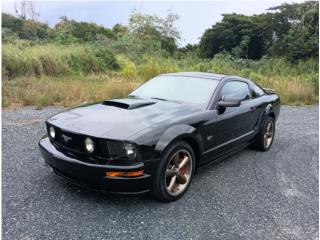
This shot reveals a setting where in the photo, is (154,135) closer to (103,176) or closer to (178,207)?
(103,176)

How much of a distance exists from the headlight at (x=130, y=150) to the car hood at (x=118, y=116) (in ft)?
0.25

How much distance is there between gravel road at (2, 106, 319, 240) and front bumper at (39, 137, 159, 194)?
261mm

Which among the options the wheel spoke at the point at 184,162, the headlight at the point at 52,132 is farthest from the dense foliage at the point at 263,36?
the headlight at the point at 52,132

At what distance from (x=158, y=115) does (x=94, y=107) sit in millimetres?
871

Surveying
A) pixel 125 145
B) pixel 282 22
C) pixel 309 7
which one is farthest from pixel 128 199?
pixel 282 22

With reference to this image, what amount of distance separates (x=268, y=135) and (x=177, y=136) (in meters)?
2.84

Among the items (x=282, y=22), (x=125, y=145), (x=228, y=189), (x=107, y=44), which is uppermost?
(x=282, y=22)

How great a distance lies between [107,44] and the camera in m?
20.0

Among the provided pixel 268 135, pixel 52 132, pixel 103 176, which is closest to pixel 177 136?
pixel 103 176

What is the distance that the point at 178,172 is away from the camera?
3691 mm

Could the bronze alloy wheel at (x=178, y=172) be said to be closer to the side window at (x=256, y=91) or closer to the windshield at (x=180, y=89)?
the windshield at (x=180, y=89)

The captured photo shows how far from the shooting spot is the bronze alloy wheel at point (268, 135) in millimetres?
5689

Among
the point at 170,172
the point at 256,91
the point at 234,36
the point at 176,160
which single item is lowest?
the point at 170,172

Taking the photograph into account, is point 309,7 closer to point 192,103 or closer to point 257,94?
point 257,94
